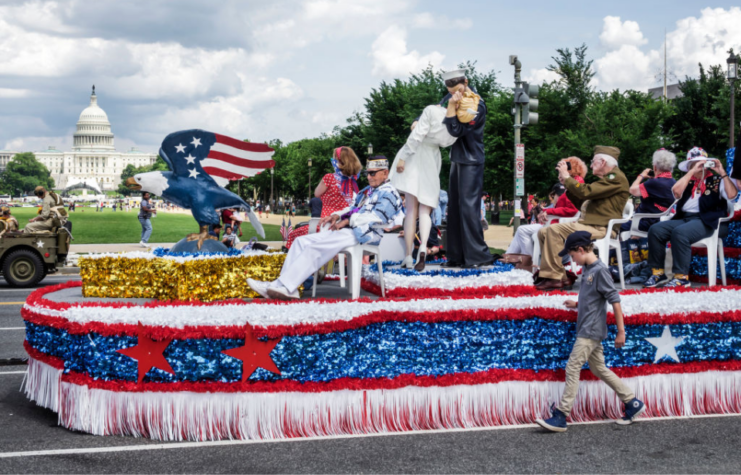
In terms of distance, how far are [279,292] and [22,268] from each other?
37.9 feet

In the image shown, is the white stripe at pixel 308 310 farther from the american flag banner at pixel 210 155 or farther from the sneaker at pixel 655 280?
the american flag banner at pixel 210 155

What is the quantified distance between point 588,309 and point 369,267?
2418mm

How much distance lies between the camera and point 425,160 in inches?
277

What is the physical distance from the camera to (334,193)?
27.1 feet

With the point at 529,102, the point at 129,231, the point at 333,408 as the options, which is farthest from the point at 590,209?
the point at 129,231

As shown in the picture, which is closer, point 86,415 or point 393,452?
point 393,452

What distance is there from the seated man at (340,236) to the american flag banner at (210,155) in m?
1.29

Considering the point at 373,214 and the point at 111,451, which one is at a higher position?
the point at 373,214

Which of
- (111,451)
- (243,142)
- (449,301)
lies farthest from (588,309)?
(243,142)

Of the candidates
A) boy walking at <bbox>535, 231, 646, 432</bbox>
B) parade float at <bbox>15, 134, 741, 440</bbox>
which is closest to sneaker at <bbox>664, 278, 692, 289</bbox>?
parade float at <bbox>15, 134, 741, 440</bbox>

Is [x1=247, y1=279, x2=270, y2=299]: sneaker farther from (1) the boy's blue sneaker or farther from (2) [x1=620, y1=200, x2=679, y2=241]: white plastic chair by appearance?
(2) [x1=620, y1=200, x2=679, y2=241]: white plastic chair

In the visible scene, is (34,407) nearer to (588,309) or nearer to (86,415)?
(86,415)

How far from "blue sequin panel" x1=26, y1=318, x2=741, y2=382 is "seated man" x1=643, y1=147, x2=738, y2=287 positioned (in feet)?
4.24

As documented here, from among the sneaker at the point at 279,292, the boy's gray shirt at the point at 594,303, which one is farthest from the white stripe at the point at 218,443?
the sneaker at the point at 279,292
